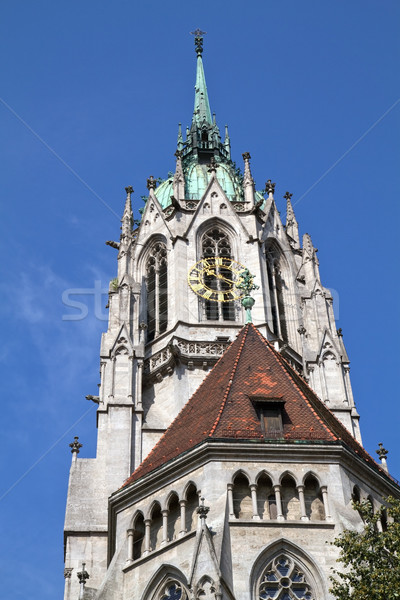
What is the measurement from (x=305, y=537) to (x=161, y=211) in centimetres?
2236

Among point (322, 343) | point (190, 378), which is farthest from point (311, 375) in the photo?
point (190, 378)

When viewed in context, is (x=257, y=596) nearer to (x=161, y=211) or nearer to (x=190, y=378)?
(x=190, y=378)

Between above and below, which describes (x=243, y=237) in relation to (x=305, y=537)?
above

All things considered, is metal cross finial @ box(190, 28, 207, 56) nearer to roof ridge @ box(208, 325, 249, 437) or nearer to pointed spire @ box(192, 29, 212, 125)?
pointed spire @ box(192, 29, 212, 125)

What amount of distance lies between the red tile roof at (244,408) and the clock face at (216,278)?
35.4ft

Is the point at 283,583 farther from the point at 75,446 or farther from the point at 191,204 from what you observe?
the point at 191,204

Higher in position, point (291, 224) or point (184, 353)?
point (291, 224)

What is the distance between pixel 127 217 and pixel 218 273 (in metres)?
5.32

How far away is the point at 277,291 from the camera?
39781 mm

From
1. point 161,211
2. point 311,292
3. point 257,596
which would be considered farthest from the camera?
point 161,211

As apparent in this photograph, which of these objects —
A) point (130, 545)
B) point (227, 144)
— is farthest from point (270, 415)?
point (227, 144)

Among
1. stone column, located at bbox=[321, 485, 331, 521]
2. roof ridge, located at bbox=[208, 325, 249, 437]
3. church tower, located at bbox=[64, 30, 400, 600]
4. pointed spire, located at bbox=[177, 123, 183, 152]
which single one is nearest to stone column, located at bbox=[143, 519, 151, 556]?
church tower, located at bbox=[64, 30, 400, 600]

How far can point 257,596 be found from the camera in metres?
20.1

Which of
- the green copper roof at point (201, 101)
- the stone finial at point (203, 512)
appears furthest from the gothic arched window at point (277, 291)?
the stone finial at point (203, 512)
